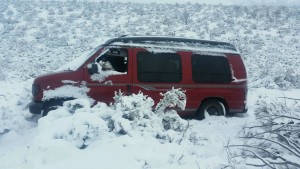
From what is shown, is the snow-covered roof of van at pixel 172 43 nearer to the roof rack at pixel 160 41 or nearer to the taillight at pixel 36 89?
the roof rack at pixel 160 41

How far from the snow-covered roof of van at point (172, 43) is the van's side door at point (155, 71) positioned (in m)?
0.18

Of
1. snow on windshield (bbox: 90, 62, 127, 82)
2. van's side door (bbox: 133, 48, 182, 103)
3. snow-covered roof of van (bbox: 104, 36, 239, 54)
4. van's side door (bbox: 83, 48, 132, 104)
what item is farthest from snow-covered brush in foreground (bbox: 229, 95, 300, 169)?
snow on windshield (bbox: 90, 62, 127, 82)

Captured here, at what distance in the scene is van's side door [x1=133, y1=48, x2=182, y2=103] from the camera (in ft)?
27.5

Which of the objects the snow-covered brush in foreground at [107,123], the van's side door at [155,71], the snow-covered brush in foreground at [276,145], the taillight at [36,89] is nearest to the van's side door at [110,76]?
the van's side door at [155,71]

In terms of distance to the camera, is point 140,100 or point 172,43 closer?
point 140,100

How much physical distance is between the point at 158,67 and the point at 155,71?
0.12 m

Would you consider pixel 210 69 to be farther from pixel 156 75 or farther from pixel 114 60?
pixel 114 60

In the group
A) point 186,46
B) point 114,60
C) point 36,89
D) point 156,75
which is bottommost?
point 36,89

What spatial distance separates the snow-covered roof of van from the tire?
1252 mm

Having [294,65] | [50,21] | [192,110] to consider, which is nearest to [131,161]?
[192,110]

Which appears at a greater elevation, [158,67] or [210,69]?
[158,67]

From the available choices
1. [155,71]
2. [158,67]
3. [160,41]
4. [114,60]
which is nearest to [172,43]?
[160,41]

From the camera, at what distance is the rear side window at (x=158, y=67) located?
841 centimetres

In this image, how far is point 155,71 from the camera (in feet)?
27.9
